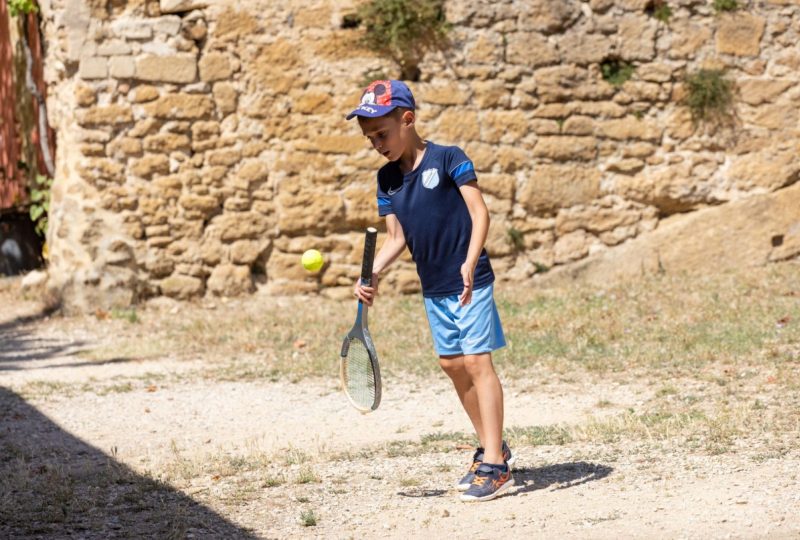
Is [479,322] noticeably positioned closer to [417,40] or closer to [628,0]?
[417,40]

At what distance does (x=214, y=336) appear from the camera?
9047mm

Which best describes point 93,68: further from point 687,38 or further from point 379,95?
point 379,95

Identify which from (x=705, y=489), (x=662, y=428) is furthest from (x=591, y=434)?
(x=705, y=489)

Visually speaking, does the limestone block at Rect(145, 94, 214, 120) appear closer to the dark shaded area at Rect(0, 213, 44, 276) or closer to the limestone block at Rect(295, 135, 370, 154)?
the limestone block at Rect(295, 135, 370, 154)

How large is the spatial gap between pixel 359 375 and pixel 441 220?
0.76 meters

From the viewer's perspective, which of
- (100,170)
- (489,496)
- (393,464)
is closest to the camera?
(489,496)

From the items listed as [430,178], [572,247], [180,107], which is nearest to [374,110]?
[430,178]

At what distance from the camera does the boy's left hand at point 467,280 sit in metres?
4.46

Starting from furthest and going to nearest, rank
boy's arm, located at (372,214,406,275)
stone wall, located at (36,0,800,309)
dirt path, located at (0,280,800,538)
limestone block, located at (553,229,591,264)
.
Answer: limestone block, located at (553,229,591,264) < stone wall, located at (36,0,800,309) < boy's arm, located at (372,214,406,275) < dirt path, located at (0,280,800,538)

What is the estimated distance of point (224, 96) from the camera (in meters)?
10.3

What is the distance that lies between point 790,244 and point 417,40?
3.97 m

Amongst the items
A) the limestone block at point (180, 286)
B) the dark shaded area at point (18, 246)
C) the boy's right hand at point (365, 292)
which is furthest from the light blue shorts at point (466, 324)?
the dark shaded area at point (18, 246)

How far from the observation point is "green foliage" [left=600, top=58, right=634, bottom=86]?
34.6 feet

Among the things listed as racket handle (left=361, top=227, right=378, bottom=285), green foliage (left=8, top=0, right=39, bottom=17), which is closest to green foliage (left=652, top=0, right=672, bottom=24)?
green foliage (left=8, top=0, right=39, bottom=17)
